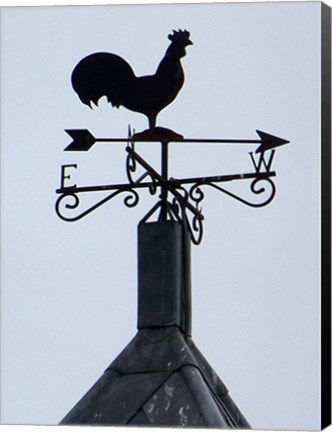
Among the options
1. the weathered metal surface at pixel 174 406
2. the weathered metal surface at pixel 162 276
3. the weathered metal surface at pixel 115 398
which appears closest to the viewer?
the weathered metal surface at pixel 174 406

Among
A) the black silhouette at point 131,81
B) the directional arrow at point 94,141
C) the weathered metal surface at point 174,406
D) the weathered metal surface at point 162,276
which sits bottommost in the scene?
the weathered metal surface at point 174,406

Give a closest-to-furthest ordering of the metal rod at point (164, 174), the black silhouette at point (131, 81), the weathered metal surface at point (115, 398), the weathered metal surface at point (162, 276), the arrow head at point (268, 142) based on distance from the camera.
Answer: the weathered metal surface at point (115, 398) → the weathered metal surface at point (162, 276) → the metal rod at point (164, 174) → the black silhouette at point (131, 81) → the arrow head at point (268, 142)

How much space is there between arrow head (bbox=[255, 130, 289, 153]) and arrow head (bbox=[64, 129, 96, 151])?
50 centimetres

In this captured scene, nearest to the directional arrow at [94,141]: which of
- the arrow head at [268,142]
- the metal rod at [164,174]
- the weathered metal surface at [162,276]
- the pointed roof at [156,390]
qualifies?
the arrow head at [268,142]

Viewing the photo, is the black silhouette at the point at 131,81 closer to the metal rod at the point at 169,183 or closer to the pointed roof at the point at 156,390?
the metal rod at the point at 169,183

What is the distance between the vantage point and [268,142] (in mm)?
4113

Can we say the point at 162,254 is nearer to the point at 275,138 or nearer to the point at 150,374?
the point at 150,374

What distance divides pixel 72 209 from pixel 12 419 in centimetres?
73

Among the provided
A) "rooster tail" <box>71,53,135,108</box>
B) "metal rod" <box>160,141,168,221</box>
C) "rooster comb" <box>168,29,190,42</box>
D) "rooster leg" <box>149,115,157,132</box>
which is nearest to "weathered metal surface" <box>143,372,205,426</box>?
"metal rod" <box>160,141,168,221</box>

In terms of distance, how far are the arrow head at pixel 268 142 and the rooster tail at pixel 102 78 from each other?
1.41 feet

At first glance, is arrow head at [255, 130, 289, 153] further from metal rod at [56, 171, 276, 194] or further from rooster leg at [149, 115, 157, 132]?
rooster leg at [149, 115, 157, 132]

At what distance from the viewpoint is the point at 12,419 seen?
4.31m

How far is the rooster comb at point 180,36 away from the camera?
13.5 feet

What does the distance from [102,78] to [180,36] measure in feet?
0.87
